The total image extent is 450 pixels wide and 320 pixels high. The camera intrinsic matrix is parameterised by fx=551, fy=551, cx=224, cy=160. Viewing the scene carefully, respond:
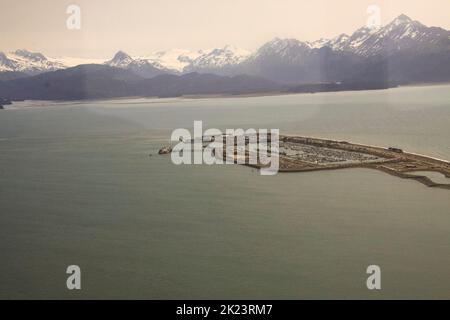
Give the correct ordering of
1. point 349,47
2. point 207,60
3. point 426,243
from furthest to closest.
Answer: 1. point 207,60
2. point 349,47
3. point 426,243

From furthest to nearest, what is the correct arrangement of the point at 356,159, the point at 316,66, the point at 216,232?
the point at 316,66, the point at 356,159, the point at 216,232

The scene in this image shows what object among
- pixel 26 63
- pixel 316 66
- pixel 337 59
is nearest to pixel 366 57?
pixel 337 59

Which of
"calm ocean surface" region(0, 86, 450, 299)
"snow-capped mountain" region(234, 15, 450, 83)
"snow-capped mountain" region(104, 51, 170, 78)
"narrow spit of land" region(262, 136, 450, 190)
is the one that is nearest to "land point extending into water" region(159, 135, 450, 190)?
"narrow spit of land" region(262, 136, 450, 190)

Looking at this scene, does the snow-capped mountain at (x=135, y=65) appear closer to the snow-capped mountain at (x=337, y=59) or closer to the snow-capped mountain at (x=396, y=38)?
the snow-capped mountain at (x=337, y=59)

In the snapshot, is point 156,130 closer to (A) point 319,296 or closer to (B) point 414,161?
(B) point 414,161

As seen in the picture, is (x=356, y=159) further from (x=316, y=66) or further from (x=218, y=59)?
(x=218, y=59)

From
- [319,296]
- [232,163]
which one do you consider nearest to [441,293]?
[319,296]
